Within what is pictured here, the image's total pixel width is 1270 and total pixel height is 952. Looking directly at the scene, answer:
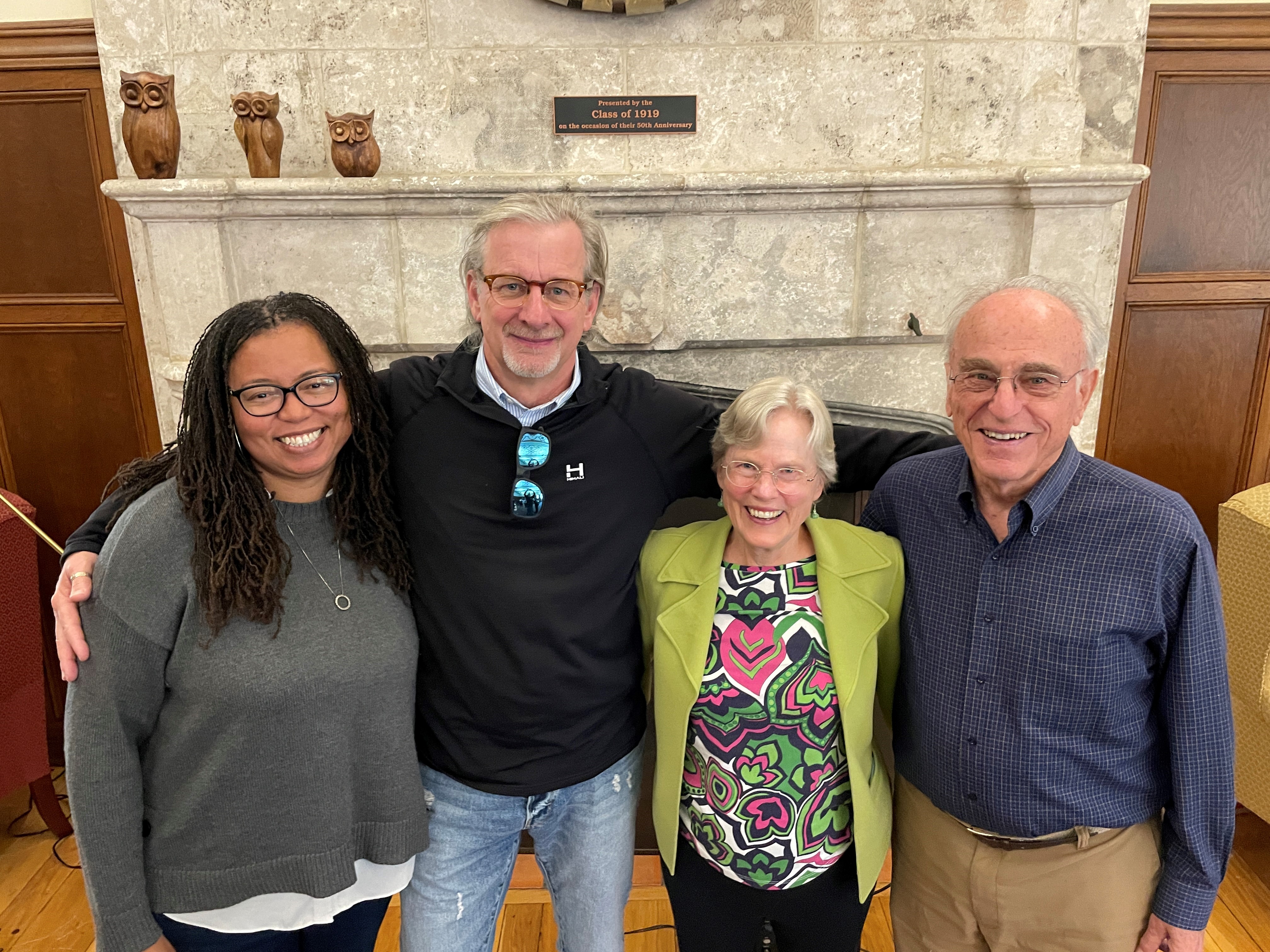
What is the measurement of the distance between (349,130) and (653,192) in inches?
29.9

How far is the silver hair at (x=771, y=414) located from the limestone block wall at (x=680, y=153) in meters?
0.92

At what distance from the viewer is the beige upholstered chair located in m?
1.99

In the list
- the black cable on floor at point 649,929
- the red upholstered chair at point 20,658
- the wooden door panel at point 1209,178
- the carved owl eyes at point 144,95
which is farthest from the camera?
the wooden door panel at point 1209,178

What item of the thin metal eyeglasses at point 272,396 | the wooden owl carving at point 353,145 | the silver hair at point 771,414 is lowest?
the silver hair at point 771,414

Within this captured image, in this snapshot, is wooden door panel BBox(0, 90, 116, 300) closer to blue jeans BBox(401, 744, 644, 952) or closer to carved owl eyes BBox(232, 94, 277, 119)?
carved owl eyes BBox(232, 94, 277, 119)

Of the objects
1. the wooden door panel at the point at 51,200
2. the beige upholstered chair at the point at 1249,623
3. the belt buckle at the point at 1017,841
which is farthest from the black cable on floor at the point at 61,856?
the beige upholstered chair at the point at 1249,623

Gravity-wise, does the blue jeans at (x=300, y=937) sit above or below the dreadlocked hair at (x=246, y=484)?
below

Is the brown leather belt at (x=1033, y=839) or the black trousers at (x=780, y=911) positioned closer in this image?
Result: the brown leather belt at (x=1033, y=839)

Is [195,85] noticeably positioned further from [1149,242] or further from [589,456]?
[1149,242]

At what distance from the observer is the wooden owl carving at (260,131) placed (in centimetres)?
188

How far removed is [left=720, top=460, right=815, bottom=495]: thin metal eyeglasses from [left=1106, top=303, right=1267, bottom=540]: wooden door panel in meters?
1.83

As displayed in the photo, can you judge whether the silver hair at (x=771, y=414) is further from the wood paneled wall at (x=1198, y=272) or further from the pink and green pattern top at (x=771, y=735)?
the wood paneled wall at (x=1198, y=272)

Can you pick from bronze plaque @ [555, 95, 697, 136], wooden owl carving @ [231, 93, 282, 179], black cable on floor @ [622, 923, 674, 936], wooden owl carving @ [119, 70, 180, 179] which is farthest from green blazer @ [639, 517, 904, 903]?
wooden owl carving @ [119, 70, 180, 179]

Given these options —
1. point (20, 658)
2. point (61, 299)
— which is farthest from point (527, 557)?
point (61, 299)
